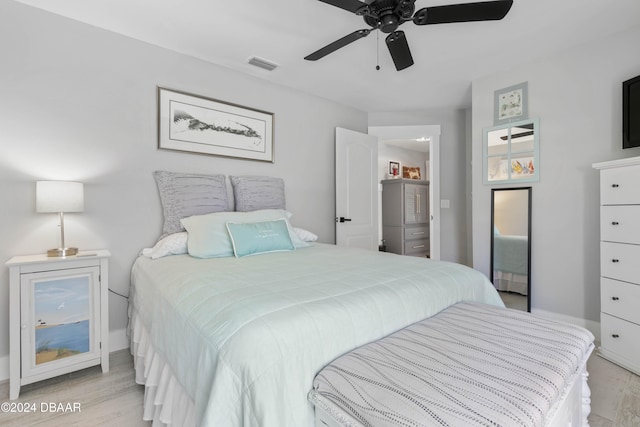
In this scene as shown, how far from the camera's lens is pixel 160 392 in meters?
1.32

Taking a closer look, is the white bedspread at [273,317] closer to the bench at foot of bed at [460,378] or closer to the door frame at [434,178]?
the bench at foot of bed at [460,378]

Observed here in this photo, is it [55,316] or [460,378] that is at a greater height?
[460,378]

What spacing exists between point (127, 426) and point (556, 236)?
3.35m

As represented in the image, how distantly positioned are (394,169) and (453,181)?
Answer: 6.38 ft

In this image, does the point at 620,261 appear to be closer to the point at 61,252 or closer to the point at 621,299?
the point at 621,299

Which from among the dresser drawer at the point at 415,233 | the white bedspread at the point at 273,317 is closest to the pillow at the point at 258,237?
the white bedspread at the point at 273,317

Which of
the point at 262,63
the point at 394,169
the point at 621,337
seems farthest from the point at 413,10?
the point at 394,169

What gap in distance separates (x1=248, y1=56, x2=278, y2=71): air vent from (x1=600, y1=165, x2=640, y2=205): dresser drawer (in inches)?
108

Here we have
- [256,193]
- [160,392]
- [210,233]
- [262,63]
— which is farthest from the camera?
[256,193]

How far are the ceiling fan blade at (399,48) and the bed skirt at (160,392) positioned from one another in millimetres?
2062

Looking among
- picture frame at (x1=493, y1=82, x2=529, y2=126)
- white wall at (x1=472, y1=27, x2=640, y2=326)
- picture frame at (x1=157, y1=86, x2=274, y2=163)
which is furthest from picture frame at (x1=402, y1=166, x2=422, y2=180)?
picture frame at (x1=157, y1=86, x2=274, y2=163)

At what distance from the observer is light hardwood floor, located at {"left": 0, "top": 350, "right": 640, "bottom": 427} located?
4.81 ft

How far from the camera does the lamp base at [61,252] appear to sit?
185 centimetres

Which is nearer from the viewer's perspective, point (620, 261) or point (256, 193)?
point (620, 261)
